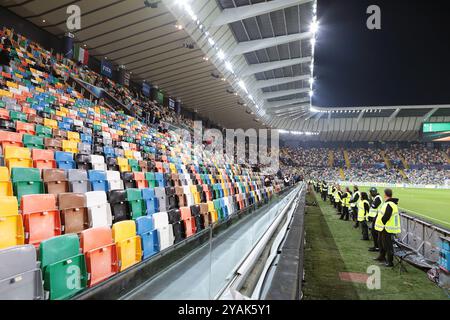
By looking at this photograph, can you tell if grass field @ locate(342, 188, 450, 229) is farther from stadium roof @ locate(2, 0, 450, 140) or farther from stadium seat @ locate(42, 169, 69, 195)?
stadium roof @ locate(2, 0, 450, 140)

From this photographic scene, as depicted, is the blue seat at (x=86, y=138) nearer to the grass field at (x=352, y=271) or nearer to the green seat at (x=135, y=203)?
the green seat at (x=135, y=203)

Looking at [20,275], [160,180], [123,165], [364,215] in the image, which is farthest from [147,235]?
[364,215]

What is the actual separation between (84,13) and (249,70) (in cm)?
1590

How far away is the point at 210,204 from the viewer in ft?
23.3

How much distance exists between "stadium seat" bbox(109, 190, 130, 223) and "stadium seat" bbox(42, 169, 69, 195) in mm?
879

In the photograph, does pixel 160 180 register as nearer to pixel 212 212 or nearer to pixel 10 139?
pixel 212 212

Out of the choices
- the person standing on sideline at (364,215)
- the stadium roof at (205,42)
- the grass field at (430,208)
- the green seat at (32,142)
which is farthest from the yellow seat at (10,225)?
the stadium roof at (205,42)

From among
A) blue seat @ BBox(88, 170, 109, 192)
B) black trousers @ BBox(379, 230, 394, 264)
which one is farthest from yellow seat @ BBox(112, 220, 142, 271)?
black trousers @ BBox(379, 230, 394, 264)

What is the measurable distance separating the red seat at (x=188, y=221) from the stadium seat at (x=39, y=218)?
6.96 ft

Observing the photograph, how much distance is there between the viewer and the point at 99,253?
10.9 feet

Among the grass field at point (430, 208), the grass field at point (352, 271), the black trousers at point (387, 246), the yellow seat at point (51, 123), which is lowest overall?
the grass field at point (430, 208)

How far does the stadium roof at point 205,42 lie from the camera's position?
1612cm

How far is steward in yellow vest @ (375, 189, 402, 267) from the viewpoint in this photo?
6449mm
